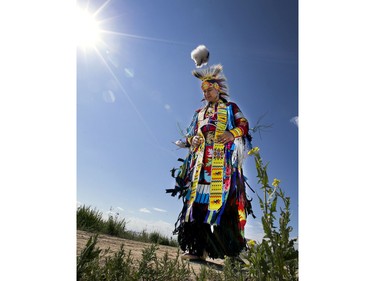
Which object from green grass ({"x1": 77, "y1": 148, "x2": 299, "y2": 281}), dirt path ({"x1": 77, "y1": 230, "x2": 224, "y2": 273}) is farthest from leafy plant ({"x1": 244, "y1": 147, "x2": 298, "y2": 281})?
dirt path ({"x1": 77, "y1": 230, "x2": 224, "y2": 273})

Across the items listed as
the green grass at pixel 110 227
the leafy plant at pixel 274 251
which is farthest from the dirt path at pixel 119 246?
the leafy plant at pixel 274 251

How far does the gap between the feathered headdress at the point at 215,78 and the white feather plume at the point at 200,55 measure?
0.19 ft

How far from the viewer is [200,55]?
1.93 m

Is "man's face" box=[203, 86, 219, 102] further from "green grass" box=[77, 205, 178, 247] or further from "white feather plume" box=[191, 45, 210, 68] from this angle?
"green grass" box=[77, 205, 178, 247]

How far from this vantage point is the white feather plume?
1906 mm

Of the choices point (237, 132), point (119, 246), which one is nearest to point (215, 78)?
point (237, 132)

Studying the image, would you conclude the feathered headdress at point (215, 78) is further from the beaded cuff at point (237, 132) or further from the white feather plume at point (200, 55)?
the beaded cuff at point (237, 132)

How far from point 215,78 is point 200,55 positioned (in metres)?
0.15

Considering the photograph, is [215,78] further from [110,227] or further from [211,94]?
[110,227]

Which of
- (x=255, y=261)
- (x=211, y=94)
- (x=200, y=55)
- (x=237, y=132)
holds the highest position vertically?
(x=200, y=55)

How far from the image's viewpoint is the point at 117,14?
1.90m

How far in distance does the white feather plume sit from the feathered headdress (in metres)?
0.06
